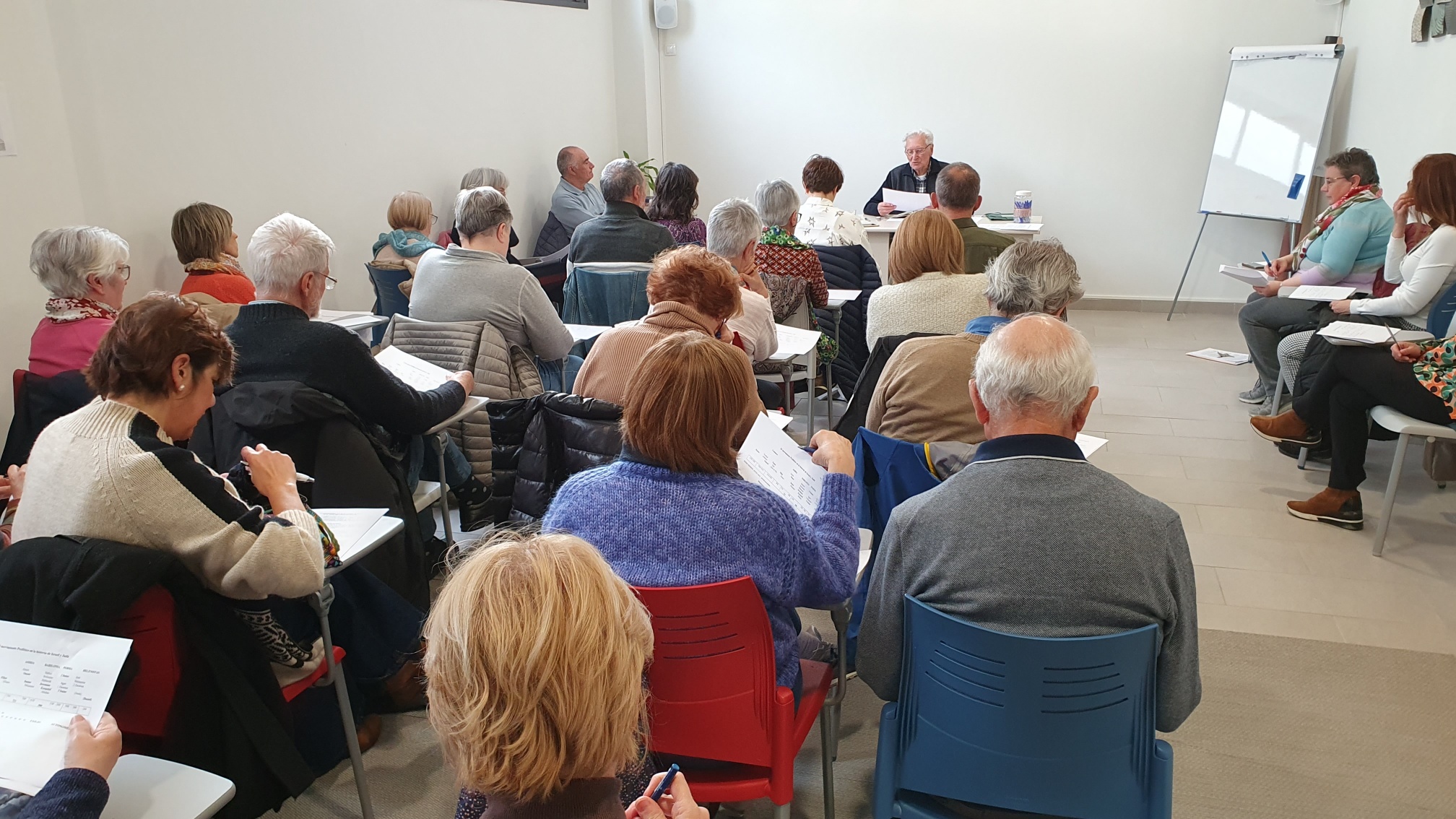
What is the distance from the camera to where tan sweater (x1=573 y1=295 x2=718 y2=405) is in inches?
102

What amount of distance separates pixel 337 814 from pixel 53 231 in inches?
76.3

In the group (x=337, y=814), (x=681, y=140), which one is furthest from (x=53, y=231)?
(x=681, y=140)

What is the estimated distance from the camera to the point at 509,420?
2.79 metres

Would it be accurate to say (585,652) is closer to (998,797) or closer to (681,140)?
(998,797)

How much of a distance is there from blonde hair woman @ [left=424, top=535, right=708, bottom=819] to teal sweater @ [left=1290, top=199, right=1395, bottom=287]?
4674 millimetres

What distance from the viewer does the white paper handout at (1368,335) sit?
133 inches

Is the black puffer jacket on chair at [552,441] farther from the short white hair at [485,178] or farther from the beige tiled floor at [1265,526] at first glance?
the short white hair at [485,178]

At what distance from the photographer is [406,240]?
15.3 feet

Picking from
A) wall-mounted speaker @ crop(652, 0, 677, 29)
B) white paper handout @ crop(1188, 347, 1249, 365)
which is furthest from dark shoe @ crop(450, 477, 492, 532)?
wall-mounted speaker @ crop(652, 0, 677, 29)

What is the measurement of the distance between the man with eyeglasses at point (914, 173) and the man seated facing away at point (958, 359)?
12.7 feet

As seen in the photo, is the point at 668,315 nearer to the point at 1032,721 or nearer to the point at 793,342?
the point at 793,342

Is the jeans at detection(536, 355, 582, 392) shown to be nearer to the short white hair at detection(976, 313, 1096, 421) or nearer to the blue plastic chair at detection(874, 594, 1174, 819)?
the short white hair at detection(976, 313, 1096, 421)

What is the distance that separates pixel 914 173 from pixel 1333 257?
114 inches

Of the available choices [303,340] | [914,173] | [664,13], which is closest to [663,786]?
[303,340]
